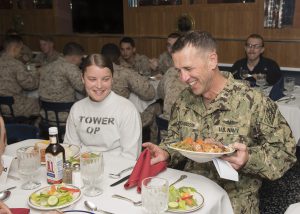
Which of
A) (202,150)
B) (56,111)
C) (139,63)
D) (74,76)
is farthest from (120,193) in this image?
(139,63)

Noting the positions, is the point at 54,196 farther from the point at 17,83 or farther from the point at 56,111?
the point at 17,83

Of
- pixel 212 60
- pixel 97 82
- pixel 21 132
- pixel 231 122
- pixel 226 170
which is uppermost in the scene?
pixel 212 60

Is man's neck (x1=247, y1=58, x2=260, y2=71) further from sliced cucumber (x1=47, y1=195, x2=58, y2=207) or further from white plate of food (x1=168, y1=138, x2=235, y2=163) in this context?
sliced cucumber (x1=47, y1=195, x2=58, y2=207)

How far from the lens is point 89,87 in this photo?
255 cm

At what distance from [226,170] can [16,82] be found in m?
3.78

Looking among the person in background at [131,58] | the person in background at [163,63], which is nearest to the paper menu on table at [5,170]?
the person in background at [131,58]

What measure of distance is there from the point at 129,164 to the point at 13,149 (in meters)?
0.85

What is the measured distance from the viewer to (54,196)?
1605mm

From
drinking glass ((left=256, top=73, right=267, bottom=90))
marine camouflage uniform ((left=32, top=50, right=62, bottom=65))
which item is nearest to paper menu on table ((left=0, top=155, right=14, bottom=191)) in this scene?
drinking glass ((left=256, top=73, right=267, bottom=90))

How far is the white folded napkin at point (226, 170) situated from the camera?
5.31ft

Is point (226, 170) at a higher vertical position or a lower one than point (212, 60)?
lower

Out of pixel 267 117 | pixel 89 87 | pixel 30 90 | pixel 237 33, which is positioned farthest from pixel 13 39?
pixel 267 117

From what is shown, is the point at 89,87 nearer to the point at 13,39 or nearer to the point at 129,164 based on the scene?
the point at 129,164

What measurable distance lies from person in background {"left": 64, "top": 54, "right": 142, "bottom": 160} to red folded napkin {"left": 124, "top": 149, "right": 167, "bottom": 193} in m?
0.59
